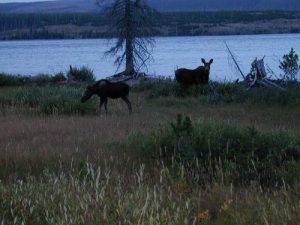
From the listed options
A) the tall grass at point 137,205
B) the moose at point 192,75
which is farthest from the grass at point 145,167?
the moose at point 192,75

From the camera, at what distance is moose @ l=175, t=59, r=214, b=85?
22438mm

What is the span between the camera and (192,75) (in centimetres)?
2270

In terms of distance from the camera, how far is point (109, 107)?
19.3 meters

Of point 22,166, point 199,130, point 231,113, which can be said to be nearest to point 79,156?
point 22,166

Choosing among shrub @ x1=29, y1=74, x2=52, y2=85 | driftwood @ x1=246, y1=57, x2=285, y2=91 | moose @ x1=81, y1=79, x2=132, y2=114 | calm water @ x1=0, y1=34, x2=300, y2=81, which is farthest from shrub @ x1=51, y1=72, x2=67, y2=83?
moose @ x1=81, y1=79, x2=132, y2=114

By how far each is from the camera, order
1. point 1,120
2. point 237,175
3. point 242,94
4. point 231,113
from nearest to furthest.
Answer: point 237,175 < point 1,120 < point 231,113 < point 242,94

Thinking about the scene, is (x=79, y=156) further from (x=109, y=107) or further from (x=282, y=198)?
(x=109, y=107)

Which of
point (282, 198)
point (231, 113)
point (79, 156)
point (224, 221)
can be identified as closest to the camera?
point (224, 221)

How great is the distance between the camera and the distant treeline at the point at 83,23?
127 m

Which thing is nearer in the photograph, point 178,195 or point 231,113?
point 178,195

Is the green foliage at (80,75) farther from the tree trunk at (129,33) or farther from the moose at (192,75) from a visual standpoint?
the moose at (192,75)

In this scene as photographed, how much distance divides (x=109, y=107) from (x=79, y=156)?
894 centimetres

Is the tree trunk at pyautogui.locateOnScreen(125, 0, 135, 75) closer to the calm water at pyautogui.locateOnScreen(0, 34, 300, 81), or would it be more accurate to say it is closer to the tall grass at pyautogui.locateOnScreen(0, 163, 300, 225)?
the calm water at pyautogui.locateOnScreen(0, 34, 300, 81)

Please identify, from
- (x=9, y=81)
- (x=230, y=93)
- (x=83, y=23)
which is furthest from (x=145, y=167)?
(x=83, y=23)
